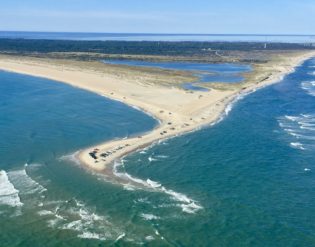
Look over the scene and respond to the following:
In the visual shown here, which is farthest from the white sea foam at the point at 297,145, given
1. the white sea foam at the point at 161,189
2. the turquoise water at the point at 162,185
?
the white sea foam at the point at 161,189

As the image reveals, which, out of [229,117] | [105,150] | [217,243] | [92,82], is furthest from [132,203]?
[92,82]

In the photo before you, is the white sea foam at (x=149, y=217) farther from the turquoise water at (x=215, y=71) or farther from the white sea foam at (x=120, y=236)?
the turquoise water at (x=215, y=71)

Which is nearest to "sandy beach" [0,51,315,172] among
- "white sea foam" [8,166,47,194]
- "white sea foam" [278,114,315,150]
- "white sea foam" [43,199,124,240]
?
"white sea foam" [8,166,47,194]

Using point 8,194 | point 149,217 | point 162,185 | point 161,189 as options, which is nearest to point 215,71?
point 162,185

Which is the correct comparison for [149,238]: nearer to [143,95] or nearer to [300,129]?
[300,129]

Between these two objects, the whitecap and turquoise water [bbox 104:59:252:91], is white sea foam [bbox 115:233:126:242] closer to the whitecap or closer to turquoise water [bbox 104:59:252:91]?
the whitecap

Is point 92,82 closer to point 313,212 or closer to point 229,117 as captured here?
point 229,117
